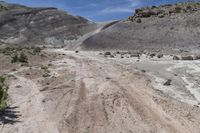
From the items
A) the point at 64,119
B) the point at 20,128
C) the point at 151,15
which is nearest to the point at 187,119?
the point at 64,119

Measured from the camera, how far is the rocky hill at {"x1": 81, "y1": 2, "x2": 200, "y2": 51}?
60116 mm

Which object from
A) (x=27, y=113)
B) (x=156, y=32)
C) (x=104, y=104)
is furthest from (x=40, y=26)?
(x=27, y=113)

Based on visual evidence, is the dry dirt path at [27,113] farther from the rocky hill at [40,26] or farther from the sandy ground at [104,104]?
the rocky hill at [40,26]

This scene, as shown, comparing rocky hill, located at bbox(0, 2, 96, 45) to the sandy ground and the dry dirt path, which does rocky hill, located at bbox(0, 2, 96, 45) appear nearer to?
the sandy ground

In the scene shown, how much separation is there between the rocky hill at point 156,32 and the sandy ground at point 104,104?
102ft

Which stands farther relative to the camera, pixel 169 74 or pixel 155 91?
pixel 169 74

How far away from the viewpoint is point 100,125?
1562 centimetres

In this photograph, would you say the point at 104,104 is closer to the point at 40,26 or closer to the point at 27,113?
the point at 27,113

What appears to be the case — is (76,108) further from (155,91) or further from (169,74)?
(169,74)

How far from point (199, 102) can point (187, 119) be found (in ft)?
11.9

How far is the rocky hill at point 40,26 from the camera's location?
128 meters

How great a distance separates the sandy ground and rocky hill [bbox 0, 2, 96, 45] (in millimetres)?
97310

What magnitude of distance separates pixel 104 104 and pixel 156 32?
47.5m

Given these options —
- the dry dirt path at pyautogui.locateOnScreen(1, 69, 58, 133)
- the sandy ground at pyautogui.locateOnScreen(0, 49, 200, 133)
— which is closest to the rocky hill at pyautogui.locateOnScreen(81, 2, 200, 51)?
the sandy ground at pyautogui.locateOnScreen(0, 49, 200, 133)
